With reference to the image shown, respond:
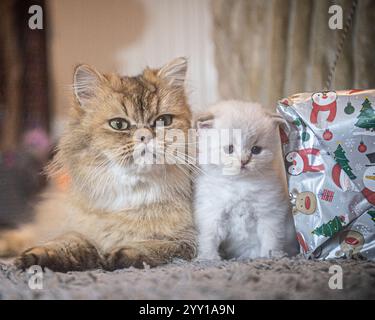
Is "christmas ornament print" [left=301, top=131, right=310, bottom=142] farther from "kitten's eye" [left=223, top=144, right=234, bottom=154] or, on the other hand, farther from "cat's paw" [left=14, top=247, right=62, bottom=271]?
"cat's paw" [left=14, top=247, right=62, bottom=271]

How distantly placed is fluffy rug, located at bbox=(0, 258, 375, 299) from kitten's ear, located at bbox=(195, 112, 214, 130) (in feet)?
1.16

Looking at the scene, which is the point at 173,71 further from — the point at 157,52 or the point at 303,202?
the point at 303,202

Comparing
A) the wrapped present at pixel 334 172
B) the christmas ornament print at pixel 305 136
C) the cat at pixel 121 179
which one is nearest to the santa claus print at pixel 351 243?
the wrapped present at pixel 334 172

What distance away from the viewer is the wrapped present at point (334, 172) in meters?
0.93

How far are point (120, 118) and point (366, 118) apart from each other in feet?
1.92

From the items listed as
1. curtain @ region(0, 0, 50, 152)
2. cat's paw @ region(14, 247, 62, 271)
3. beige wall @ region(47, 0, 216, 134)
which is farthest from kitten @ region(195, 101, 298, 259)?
curtain @ region(0, 0, 50, 152)

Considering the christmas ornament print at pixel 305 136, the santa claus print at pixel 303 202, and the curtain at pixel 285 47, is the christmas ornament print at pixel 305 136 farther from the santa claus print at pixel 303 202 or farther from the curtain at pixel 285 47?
the curtain at pixel 285 47

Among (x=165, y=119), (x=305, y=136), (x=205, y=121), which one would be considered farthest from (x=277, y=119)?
(x=165, y=119)

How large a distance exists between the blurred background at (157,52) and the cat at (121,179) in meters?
0.11

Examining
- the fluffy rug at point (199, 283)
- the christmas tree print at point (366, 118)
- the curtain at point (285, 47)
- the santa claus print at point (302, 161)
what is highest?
the curtain at point (285, 47)

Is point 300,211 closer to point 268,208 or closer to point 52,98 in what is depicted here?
point 268,208

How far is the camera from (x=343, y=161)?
937 mm

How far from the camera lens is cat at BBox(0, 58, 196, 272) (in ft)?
3.01

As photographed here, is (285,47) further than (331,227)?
Yes
